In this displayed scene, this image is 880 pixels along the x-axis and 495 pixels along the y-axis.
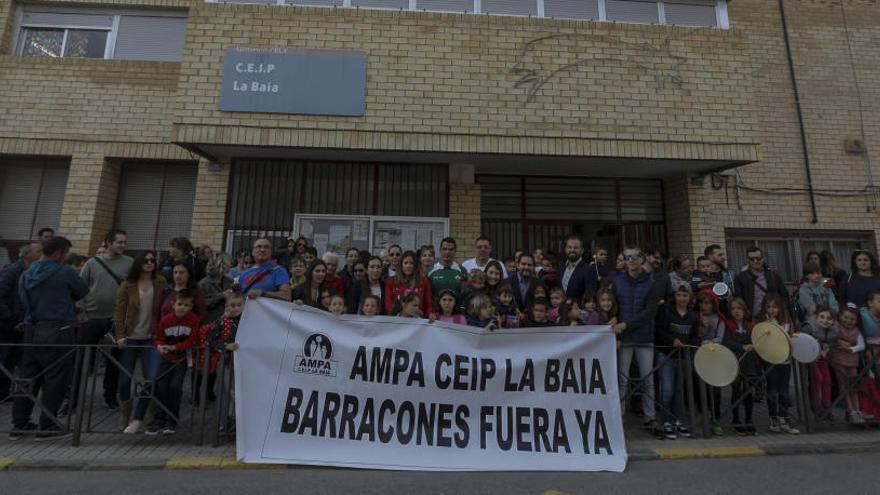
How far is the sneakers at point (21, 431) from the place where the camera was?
464 centimetres

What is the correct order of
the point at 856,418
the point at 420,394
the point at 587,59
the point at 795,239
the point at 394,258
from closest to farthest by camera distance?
the point at 420,394, the point at 856,418, the point at 394,258, the point at 587,59, the point at 795,239

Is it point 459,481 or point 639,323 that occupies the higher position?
point 639,323

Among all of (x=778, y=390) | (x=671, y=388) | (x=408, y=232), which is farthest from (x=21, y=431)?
(x=778, y=390)

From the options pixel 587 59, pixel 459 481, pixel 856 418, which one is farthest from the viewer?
pixel 587 59

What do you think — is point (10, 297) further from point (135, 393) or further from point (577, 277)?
point (577, 277)

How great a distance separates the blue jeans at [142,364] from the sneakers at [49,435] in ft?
1.88

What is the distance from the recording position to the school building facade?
7.72 meters

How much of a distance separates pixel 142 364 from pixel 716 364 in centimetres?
588

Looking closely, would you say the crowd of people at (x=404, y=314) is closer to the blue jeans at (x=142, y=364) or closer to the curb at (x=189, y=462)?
the blue jeans at (x=142, y=364)

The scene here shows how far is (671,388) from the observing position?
523 centimetres

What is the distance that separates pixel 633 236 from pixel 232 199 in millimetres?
7724

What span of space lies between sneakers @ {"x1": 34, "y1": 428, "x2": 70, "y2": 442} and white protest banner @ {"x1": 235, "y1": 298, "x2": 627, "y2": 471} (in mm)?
1963

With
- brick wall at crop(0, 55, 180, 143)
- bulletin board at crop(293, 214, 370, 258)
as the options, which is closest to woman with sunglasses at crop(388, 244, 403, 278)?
bulletin board at crop(293, 214, 370, 258)

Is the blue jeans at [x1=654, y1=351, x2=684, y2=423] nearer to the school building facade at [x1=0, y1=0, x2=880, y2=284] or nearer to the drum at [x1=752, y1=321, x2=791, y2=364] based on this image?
the drum at [x1=752, y1=321, x2=791, y2=364]
